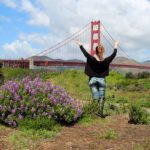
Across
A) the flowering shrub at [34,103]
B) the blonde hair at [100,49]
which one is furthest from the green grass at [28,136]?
the blonde hair at [100,49]

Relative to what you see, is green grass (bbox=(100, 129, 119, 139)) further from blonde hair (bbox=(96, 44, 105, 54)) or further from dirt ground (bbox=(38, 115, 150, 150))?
blonde hair (bbox=(96, 44, 105, 54))

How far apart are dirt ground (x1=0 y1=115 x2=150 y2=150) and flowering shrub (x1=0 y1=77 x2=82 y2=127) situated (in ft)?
0.93

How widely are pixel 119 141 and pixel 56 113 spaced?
5.16 ft

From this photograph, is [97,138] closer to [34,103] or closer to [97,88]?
[34,103]

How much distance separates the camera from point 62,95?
365 inches

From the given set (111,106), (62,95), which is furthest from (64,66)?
(62,95)

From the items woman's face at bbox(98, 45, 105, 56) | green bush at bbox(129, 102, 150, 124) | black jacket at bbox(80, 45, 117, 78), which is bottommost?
green bush at bbox(129, 102, 150, 124)

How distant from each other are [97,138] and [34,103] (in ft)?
4.60

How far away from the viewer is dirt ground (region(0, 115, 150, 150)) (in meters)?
7.16

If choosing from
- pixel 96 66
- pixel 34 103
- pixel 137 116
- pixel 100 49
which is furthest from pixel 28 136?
pixel 100 49

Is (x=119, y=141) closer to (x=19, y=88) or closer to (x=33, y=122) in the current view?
(x=33, y=122)

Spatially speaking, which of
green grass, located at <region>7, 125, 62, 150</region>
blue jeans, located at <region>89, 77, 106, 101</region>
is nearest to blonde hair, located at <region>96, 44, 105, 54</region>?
blue jeans, located at <region>89, 77, 106, 101</region>

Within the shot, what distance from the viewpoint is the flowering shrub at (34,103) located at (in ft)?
28.0

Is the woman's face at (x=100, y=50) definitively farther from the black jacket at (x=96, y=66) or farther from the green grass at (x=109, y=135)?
the green grass at (x=109, y=135)
